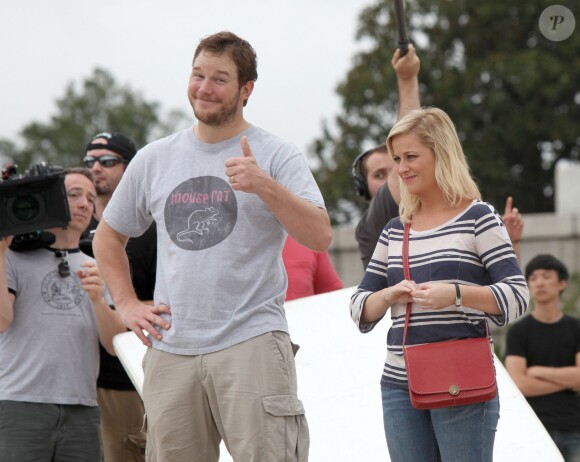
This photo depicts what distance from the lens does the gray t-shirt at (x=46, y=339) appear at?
4.95 metres

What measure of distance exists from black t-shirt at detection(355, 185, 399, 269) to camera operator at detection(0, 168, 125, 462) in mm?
1168

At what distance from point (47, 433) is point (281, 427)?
1672mm

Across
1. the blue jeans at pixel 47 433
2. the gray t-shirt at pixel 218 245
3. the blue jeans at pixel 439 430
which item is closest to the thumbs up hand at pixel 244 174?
the gray t-shirt at pixel 218 245

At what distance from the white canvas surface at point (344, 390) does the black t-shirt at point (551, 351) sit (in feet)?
5.34

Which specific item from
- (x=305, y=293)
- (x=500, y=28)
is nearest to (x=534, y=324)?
(x=305, y=293)

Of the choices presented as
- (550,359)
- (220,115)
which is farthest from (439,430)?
(550,359)

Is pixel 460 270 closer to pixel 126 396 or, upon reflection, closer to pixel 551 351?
pixel 126 396

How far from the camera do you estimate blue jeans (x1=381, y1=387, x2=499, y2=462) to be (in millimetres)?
3469

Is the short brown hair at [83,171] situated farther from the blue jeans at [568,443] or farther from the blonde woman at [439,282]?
the blue jeans at [568,443]

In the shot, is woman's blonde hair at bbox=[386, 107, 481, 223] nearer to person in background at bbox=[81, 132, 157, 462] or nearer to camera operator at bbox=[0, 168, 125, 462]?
camera operator at bbox=[0, 168, 125, 462]

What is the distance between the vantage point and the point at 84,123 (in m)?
58.8

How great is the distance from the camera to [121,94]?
201 feet

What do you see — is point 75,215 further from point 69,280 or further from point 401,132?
point 401,132

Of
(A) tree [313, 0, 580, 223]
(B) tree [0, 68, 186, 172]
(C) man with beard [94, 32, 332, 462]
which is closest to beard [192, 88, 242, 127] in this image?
(C) man with beard [94, 32, 332, 462]
